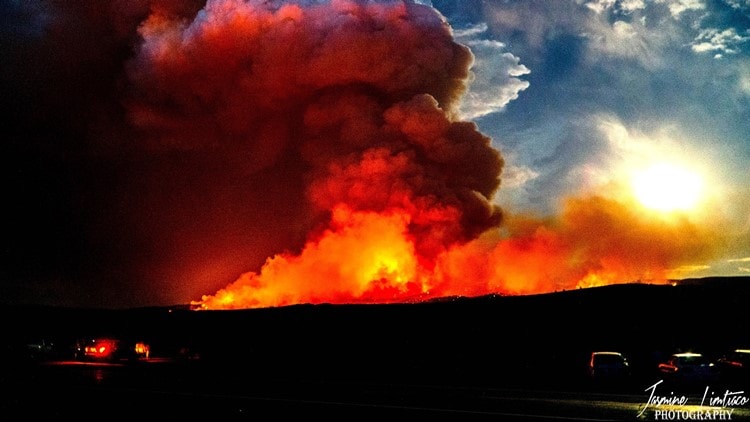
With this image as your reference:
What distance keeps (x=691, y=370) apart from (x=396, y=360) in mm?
17926

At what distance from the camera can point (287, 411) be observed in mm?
16219

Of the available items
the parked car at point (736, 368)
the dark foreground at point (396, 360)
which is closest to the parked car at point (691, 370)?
the dark foreground at point (396, 360)

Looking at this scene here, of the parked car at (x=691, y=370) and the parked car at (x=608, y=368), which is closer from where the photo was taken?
the parked car at (x=691, y=370)

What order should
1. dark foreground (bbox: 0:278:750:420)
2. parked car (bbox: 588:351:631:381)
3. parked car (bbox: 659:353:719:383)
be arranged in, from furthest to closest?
parked car (bbox: 588:351:631:381) < parked car (bbox: 659:353:719:383) < dark foreground (bbox: 0:278:750:420)

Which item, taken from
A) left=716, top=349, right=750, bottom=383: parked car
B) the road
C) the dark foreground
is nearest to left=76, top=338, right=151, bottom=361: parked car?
the dark foreground

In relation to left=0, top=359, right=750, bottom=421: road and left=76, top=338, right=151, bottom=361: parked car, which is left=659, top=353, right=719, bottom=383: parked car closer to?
left=0, top=359, right=750, bottom=421: road

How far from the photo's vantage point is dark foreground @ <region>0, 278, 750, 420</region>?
17.1m

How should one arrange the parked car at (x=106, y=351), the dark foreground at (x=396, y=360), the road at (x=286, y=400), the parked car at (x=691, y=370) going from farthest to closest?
the parked car at (x=106, y=351) → the parked car at (x=691, y=370) → the dark foreground at (x=396, y=360) → the road at (x=286, y=400)

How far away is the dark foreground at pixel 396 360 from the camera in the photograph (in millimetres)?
17094

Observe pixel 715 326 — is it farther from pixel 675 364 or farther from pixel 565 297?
pixel 675 364

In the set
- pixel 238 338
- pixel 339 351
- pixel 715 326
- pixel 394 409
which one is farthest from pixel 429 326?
pixel 394 409

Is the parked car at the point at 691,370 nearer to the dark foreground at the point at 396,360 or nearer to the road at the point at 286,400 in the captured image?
the dark foreground at the point at 396,360

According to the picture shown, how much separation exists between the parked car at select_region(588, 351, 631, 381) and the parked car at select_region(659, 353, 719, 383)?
1.91 meters

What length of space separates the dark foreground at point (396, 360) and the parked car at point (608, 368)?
0.63 metres
